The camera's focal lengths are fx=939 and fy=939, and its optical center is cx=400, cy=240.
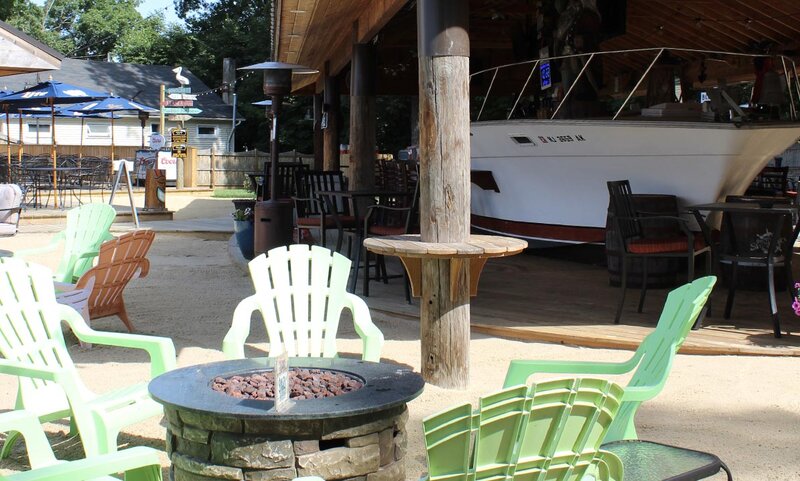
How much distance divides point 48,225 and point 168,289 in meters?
8.25

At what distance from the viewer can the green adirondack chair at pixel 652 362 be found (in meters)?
3.23

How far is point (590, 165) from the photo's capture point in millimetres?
9648

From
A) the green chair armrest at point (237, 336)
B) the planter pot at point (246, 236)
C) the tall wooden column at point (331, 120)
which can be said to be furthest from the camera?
the tall wooden column at point (331, 120)

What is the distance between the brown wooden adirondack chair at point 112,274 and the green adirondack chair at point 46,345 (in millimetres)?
2004

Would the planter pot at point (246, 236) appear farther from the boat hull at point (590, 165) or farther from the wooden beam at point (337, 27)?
the boat hull at point (590, 165)

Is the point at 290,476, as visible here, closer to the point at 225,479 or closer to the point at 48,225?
the point at 225,479

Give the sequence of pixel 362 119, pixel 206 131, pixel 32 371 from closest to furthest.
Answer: pixel 32 371
pixel 362 119
pixel 206 131

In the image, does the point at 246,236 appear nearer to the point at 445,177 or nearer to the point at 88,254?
the point at 88,254

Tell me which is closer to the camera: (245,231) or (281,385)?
(281,385)

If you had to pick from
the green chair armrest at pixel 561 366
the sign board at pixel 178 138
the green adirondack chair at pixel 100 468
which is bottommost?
the green adirondack chair at pixel 100 468

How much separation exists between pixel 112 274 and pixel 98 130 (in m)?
29.6

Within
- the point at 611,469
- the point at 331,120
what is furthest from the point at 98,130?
the point at 611,469

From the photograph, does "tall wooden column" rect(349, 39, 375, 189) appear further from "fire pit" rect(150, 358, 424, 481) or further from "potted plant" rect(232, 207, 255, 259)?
"fire pit" rect(150, 358, 424, 481)

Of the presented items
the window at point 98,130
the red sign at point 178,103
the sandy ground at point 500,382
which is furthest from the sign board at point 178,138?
the window at point 98,130
